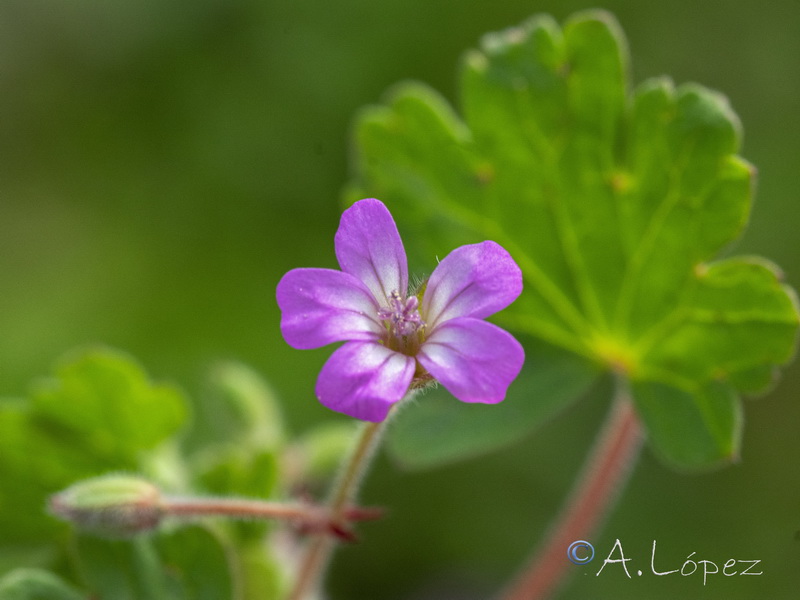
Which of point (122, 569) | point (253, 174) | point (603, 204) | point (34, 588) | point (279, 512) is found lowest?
point (34, 588)

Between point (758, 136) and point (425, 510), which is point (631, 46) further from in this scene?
point (425, 510)

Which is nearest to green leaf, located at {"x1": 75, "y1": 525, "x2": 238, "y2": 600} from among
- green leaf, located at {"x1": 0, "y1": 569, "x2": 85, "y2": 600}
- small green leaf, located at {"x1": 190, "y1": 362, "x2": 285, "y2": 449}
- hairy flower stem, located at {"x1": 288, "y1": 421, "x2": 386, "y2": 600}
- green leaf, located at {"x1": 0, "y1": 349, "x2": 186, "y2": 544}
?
green leaf, located at {"x1": 0, "y1": 569, "x2": 85, "y2": 600}

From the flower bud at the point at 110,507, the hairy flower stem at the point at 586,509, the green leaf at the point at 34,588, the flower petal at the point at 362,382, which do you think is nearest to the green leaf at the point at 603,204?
the hairy flower stem at the point at 586,509

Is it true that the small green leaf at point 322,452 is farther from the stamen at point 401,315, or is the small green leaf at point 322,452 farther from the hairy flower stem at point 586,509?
the stamen at point 401,315

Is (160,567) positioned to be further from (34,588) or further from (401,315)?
(401,315)

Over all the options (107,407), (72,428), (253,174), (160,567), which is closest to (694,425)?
(160,567)

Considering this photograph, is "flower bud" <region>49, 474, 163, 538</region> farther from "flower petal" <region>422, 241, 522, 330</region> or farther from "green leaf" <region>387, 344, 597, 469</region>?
"flower petal" <region>422, 241, 522, 330</region>
